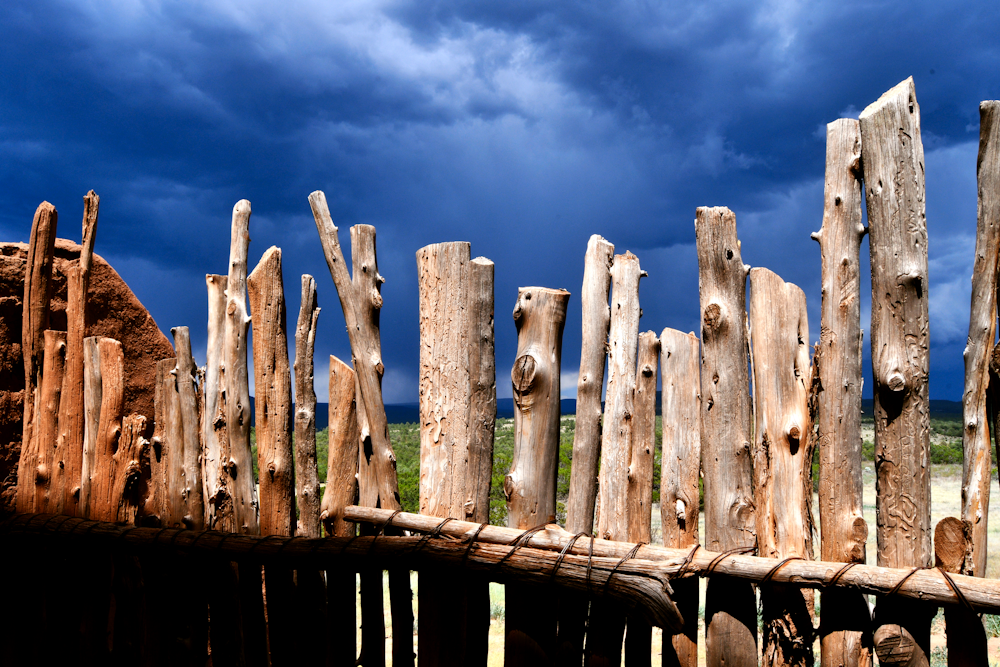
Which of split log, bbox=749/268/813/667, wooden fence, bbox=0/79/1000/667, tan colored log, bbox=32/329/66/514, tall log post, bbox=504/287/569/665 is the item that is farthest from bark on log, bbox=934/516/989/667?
tan colored log, bbox=32/329/66/514

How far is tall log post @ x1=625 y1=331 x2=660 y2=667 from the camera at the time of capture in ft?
8.63

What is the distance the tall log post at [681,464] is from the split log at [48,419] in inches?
146

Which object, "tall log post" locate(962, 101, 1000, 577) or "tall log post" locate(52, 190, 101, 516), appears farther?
"tall log post" locate(52, 190, 101, 516)

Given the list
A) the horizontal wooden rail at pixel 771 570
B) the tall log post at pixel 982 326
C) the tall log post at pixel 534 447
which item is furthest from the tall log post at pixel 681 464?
the tall log post at pixel 982 326

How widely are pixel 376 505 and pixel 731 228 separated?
6.34ft

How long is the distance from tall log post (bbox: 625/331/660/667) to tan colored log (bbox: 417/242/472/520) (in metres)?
0.71

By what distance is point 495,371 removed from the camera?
9.23 feet

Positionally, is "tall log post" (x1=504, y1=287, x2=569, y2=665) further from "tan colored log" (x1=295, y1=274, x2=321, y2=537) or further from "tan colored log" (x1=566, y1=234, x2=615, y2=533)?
"tan colored log" (x1=295, y1=274, x2=321, y2=537)

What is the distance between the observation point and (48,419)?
13.4ft

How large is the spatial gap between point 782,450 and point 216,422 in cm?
266

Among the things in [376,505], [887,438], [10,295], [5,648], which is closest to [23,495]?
[5,648]

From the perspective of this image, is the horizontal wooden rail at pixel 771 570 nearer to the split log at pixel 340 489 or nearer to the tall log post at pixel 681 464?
the tall log post at pixel 681 464

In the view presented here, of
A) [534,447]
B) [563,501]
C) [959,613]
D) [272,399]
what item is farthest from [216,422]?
[563,501]

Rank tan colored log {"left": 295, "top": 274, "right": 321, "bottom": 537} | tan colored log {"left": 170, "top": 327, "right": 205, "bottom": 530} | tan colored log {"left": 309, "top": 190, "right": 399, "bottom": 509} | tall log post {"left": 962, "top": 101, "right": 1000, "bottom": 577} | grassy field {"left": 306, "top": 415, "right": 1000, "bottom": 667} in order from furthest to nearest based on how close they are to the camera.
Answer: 1. grassy field {"left": 306, "top": 415, "right": 1000, "bottom": 667}
2. tan colored log {"left": 170, "top": 327, "right": 205, "bottom": 530}
3. tan colored log {"left": 295, "top": 274, "right": 321, "bottom": 537}
4. tan colored log {"left": 309, "top": 190, "right": 399, "bottom": 509}
5. tall log post {"left": 962, "top": 101, "right": 1000, "bottom": 577}
